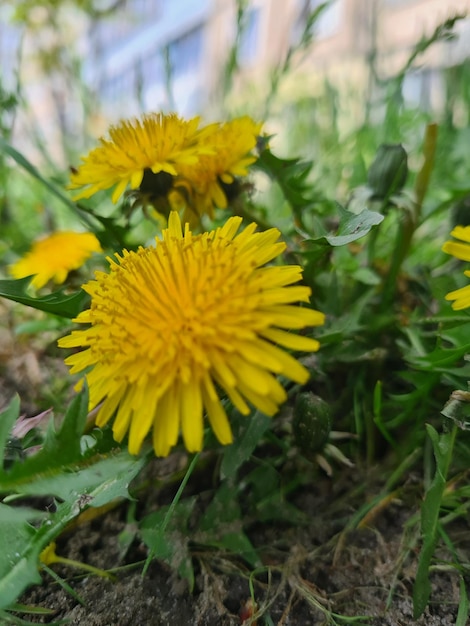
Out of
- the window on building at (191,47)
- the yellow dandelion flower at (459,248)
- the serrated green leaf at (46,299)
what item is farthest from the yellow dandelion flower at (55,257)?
the window on building at (191,47)

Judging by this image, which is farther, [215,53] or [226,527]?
[215,53]

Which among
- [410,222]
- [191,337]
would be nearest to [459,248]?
[410,222]

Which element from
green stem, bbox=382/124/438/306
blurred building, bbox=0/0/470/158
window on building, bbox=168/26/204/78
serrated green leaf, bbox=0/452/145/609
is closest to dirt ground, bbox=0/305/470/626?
serrated green leaf, bbox=0/452/145/609

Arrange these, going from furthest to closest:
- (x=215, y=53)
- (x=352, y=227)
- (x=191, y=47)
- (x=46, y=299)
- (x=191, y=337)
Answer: (x=191, y=47) → (x=215, y=53) → (x=46, y=299) → (x=352, y=227) → (x=191, y=337)

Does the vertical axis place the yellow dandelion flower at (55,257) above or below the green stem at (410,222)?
above

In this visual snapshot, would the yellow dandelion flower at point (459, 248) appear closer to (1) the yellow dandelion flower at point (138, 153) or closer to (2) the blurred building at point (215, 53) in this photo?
(1) the yellow dandelion flower at point (138, 153)

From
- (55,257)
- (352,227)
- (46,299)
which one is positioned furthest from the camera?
(55,257)

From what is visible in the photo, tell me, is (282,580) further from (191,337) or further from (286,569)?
(191,337)

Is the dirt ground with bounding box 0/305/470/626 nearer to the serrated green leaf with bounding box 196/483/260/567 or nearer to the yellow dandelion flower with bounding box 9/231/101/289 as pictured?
the serrated green leaf with bounding box 196/483/260/567
